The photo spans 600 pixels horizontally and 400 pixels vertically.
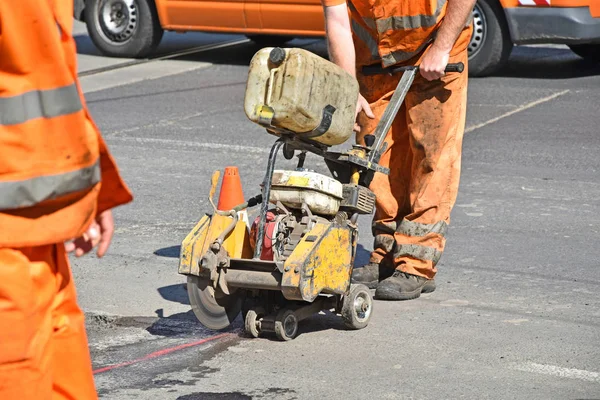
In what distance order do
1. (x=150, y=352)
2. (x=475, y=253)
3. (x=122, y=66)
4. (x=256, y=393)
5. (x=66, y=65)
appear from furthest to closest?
1. (x=122, y=66)
2. (x=475, y=253)
3. (x=150, y=352)
4. (x=256, y=393)
5. (x=66, y=65)

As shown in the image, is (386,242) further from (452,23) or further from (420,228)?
(452,23)

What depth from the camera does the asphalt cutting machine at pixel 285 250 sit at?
4.61 metres

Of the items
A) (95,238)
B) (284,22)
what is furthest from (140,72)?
(95,238)

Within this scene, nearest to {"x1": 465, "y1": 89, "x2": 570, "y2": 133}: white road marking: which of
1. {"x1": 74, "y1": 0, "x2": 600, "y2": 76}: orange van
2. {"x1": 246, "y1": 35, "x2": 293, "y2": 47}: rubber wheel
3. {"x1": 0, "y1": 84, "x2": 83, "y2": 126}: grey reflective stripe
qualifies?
{"x1": 74, "y1": 0, "x2": 600, "y2": 76}: orange van

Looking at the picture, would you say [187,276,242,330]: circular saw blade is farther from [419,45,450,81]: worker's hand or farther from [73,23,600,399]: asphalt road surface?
[419,45,450,81]: worker's hand

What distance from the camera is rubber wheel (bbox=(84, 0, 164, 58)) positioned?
41.2 ft

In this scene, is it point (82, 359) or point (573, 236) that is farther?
point (573, 236)

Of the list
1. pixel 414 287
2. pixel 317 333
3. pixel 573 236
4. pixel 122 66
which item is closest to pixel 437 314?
pixel 414 287

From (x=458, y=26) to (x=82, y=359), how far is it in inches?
118

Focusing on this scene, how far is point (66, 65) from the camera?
2.62m

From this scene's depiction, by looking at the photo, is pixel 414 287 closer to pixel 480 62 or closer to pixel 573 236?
pixel 573 236

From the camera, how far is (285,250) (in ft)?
15.7

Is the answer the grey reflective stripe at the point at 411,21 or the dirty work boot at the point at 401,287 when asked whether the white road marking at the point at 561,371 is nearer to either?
the dirty work boot at the point at 401,287

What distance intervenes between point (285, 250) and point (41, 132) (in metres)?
2.29
